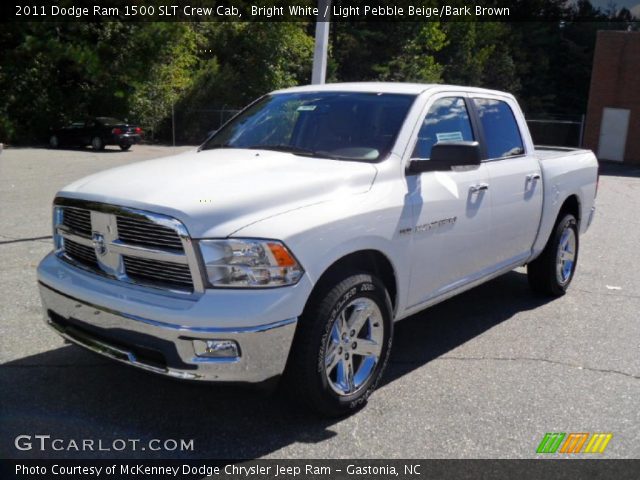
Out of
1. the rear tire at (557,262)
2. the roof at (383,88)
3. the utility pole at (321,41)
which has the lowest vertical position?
the rear tire at (557,262)

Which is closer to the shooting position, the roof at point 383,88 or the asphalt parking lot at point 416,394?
the asphalt parking lot at point 416,394

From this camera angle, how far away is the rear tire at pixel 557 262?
641cm

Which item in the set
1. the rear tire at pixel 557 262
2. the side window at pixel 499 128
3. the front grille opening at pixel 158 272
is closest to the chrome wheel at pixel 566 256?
the rear tire at pixel 557 262

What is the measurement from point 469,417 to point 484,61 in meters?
51.4

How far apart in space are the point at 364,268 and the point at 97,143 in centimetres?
2665

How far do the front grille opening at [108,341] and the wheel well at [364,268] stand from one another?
2.84 feet

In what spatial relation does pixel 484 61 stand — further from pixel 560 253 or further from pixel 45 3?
pixel 45 3

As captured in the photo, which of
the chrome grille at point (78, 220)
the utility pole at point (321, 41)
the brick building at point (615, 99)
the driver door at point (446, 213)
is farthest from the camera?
the brick building at point (615, 99)

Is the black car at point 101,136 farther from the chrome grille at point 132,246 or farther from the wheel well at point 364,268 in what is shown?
the wheel well at point 364,268

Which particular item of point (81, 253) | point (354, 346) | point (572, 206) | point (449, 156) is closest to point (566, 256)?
point (572, 206)

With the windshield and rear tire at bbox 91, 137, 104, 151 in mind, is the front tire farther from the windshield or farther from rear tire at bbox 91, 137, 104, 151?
rear tire at bbox 91, 137, 104, 151

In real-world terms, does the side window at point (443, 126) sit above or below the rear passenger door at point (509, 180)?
above

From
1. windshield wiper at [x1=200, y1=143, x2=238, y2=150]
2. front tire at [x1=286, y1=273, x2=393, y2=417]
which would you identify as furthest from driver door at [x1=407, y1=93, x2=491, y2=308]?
windshield wiper at [x1=200, y1=143, x2=238, y2=150]

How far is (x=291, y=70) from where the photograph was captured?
4150 cm
